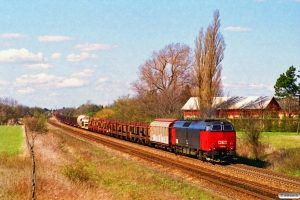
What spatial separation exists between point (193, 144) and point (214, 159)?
257 centimetres

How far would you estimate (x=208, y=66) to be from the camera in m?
57.9

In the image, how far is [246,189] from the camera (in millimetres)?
18109

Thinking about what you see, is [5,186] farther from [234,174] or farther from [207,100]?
[207,100]

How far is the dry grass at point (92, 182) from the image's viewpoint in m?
14.6

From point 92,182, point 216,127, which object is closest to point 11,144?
point 216,127

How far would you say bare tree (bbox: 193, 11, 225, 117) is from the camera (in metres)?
56.0

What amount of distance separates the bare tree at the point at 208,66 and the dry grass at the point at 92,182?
94.7 ft

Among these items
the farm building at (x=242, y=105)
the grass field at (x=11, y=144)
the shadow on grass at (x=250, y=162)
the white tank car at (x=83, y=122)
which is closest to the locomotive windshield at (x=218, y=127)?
the shadow on grass at (x=250, y=162)

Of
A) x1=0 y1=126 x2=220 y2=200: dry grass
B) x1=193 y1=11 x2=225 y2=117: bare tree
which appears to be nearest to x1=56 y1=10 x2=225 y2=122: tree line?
x1=193 y1=11 x2=225 y2=117: bare tree

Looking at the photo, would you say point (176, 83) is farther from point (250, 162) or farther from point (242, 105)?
point (250, 162)

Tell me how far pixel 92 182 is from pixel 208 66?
4032 cm

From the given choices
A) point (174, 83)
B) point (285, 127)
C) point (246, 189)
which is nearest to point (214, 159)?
point (246, 189)

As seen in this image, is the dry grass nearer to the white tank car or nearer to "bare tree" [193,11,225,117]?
"bare tree" [193,11,225,117]

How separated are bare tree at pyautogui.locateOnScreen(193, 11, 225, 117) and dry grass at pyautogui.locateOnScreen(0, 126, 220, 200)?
94.7 feet
